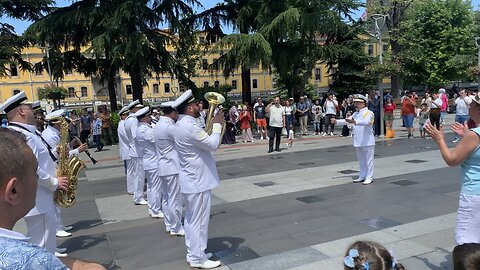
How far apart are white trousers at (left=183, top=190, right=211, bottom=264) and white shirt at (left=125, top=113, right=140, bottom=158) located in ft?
11.6

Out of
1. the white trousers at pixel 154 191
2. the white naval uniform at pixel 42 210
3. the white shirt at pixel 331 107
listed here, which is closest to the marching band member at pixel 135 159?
the white trousers at pixel 154 191

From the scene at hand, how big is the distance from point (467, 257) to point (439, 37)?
4381cm

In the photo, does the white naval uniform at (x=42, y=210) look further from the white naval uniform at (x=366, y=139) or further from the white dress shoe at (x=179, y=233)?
the white naval uniform at (x=366, y=139)

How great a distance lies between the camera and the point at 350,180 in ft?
31.9

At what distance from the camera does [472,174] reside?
394cm

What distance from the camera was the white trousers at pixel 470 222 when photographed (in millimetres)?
3904

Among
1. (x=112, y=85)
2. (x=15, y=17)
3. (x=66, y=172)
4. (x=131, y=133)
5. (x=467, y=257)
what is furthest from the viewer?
(x=15, y=17)

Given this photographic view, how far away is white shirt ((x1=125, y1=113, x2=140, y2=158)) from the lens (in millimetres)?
8523

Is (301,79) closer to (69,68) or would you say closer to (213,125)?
(69,68)

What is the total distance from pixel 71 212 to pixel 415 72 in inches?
1595

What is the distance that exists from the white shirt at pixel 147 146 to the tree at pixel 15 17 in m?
20.7

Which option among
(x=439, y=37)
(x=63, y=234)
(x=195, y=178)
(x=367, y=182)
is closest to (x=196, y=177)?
(x=195, y=178)

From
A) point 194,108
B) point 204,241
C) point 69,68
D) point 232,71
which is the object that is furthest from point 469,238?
point 69,68

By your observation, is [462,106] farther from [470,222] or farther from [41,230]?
[41,230]
